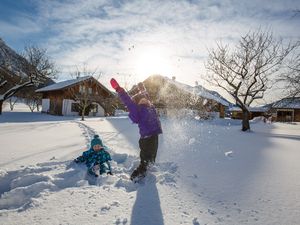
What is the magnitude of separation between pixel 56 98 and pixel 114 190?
33.8 metres

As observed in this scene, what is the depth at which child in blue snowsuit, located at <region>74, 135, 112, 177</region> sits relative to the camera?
444cm

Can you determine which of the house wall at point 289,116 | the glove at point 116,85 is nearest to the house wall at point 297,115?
the house wall at point 289,116

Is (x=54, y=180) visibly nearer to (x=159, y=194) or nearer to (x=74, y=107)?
(x=159, y=194)

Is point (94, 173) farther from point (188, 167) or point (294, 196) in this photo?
point (294, 196)

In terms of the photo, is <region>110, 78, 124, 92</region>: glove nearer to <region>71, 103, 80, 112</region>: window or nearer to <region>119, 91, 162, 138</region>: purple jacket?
<region>119, 91, 162, 138</region>: purple jacket

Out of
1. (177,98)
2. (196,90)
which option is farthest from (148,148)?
(196,90)

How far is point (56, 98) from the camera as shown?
34781mm

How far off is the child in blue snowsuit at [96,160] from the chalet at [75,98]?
26377mm

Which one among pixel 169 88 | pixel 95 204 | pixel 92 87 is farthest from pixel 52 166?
pixel 92 87

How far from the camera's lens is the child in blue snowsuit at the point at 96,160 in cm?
444

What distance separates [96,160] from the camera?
4.64m

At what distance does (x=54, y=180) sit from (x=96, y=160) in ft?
3.22

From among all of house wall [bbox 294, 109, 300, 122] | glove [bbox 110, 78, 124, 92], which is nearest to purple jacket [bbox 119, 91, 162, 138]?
glove [bbox 110, 78, 124, 92]

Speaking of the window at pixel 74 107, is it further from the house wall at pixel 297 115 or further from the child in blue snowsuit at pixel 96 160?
the house wall at pixel 297 115
